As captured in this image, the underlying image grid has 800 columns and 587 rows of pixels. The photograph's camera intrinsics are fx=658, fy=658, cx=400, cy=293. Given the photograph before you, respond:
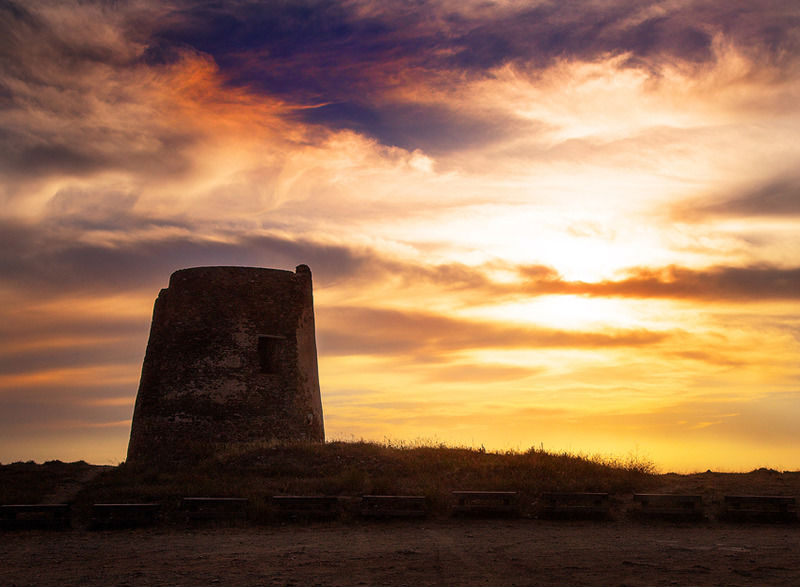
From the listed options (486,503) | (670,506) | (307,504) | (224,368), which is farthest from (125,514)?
(670,506)

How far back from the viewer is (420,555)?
28.7 feet

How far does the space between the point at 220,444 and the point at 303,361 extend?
374 cm

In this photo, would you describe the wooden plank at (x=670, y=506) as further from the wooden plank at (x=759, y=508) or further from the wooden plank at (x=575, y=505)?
the wooden plank at (x=575, y=505)

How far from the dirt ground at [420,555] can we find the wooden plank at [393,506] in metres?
0.32

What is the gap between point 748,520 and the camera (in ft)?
36.7

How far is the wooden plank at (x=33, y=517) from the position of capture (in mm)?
11258

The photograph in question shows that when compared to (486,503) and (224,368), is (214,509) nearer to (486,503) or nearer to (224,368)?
(486,503)

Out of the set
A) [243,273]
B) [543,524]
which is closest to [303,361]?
[243,273]

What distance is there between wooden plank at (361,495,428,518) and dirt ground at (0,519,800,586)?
322 millimetres

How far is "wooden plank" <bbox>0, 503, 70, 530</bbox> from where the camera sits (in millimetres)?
11258

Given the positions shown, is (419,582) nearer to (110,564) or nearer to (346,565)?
(346,565)

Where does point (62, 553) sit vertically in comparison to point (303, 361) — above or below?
below

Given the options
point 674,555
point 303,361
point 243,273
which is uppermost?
point 243,273

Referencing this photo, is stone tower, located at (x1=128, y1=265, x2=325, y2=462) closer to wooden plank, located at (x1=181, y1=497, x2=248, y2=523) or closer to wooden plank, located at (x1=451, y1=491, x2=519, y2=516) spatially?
wooden plank, located at (x1=181, y1=497, x2=248, y2=523)
